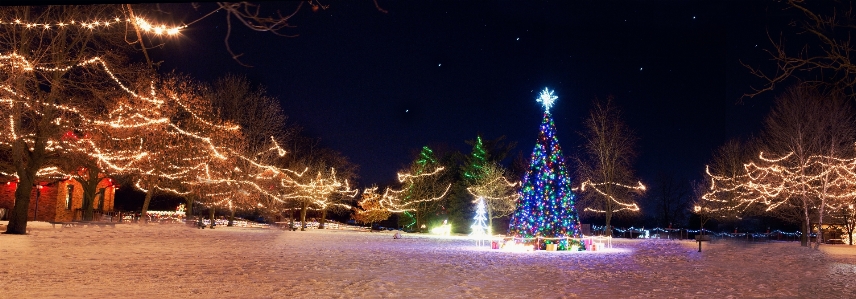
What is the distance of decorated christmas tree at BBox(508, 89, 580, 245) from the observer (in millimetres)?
26766

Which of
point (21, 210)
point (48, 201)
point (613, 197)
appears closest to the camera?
point (21, 210)

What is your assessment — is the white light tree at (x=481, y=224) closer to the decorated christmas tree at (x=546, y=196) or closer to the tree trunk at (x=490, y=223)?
the tree trunk at (x=490, y=223)

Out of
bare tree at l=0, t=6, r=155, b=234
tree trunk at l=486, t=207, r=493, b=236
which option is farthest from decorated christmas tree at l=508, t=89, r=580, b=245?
tree trunk at l=486, t=207, r=493, b=236

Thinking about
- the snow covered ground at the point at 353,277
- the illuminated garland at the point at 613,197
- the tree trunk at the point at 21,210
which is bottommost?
the snow covered ground at the point at 353,277

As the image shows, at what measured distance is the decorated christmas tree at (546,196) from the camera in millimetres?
26766

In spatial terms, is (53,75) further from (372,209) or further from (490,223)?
(372,209)

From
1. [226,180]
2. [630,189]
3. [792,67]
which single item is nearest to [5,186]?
[226,180]

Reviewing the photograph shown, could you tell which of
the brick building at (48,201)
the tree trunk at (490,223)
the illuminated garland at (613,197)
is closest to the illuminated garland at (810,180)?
the illuminated garland at (613,197)

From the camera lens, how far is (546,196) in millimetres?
27125

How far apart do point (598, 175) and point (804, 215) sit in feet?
45.4

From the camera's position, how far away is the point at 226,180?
120 ft

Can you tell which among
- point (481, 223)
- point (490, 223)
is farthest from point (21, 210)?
point (490, 223)

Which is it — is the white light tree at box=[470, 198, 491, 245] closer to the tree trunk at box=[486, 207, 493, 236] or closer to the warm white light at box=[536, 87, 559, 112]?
the tree trunk at box=[486, 207, 493, 236]

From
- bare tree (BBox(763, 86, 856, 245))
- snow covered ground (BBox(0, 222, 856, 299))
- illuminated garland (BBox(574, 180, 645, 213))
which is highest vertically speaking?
bare tree (BBox(763, 86, 856, 245))
